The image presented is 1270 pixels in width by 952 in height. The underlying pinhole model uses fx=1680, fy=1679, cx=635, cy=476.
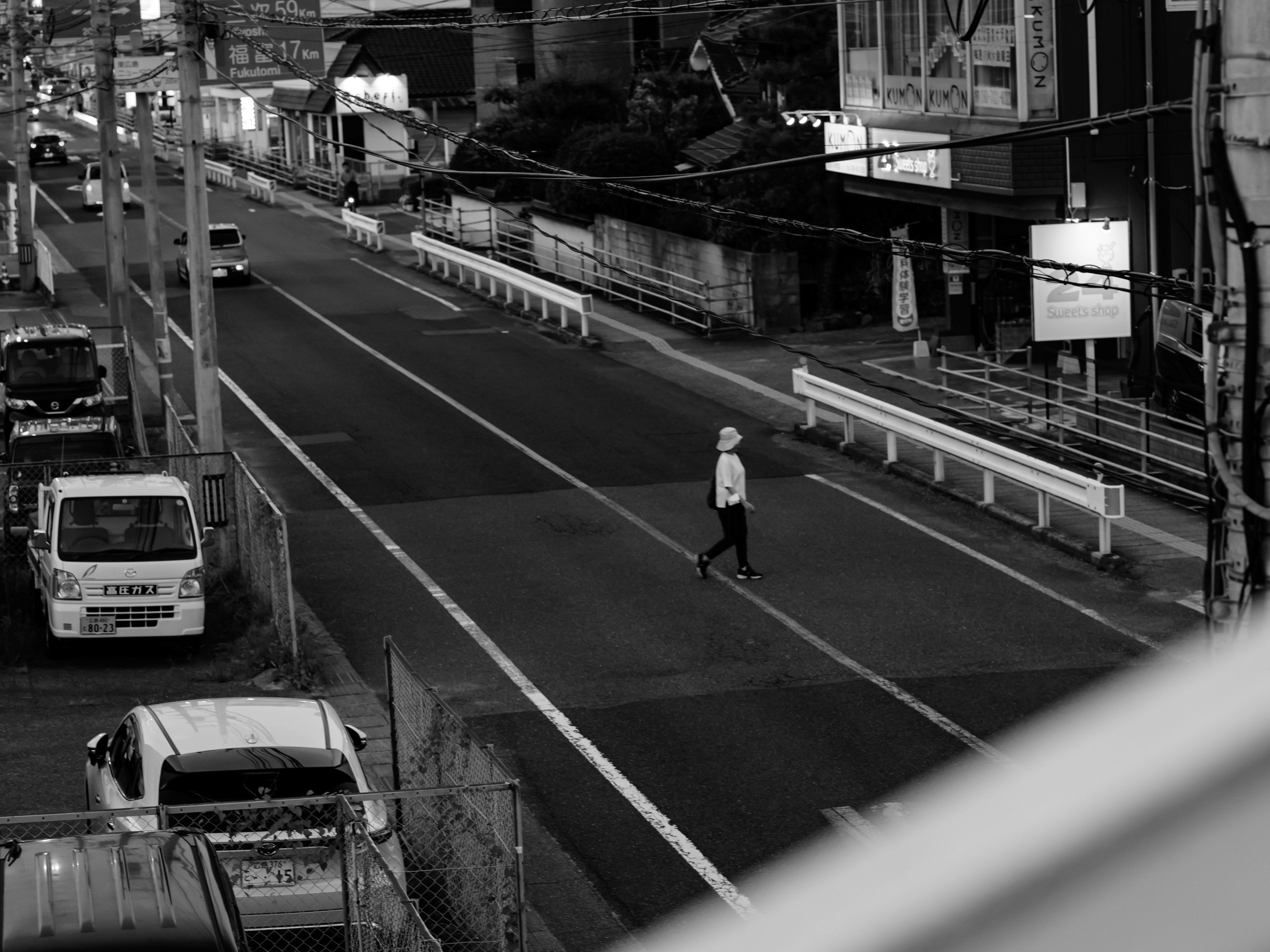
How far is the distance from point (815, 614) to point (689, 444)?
9542mm

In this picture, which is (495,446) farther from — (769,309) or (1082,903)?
(1082,903)

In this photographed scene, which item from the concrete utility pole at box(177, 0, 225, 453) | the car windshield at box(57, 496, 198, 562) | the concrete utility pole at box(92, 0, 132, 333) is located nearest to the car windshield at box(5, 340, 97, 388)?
the concrete utility pole at box(92, 0, 132, 333)

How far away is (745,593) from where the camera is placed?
19078 mm

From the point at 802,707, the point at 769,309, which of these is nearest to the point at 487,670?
the point at 802,707

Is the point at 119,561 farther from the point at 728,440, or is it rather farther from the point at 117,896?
the point at 117,896

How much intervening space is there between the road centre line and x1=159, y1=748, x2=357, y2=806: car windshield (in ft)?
13.6

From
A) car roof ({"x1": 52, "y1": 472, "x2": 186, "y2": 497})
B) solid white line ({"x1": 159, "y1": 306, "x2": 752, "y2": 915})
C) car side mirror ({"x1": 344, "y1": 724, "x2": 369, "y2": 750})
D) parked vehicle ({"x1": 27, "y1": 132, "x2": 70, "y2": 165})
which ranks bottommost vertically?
solid white line ({"x1": 159, "y1": 306, "x2": 752, "y2": 915})

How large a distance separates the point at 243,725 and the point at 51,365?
18913mm

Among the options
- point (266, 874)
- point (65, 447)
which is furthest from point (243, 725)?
point (65, 447)

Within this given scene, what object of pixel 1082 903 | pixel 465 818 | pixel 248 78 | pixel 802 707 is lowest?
pixel 802 707

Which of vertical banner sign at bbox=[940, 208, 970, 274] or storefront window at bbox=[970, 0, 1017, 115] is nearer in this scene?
storefront window at bbox=[970, 0, 1017, 115]

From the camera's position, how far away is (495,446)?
1073 inches

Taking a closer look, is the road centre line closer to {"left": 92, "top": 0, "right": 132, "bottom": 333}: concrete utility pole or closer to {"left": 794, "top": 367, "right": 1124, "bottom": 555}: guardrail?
{"left": 794, "top": 367, "right": 1124, "bottom": 555}: guardrail

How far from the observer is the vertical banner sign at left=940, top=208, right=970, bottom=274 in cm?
3481
